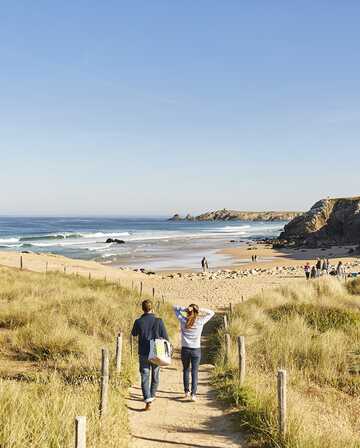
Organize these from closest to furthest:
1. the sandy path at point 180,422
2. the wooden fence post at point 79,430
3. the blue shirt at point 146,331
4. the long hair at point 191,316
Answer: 1. the wooden fence post at point 79,430
2. the sandy path at point 180,422
3. the blue shirt at point 146,331
4. the long hair at point 191,316

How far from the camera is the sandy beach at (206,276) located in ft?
92.1

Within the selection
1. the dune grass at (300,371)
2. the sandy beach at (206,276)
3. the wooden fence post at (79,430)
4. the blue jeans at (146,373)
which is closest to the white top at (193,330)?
the blue jeans at (146,373)

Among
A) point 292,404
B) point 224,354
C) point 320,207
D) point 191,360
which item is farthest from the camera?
point 320,207

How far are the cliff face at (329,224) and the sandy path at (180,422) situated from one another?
2355 inches

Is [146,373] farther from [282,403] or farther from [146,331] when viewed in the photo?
[282,403]

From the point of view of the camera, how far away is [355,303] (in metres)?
18.9

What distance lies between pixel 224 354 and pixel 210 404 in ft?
9.30

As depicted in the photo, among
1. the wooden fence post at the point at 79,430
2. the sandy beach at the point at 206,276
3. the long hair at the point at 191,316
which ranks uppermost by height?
the long hair at the point at 191,316

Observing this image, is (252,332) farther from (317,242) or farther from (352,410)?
(317,242)

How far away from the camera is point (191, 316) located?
8586 mm

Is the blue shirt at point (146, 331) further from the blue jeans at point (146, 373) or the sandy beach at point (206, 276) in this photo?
the sandy beach at point (206, 276)

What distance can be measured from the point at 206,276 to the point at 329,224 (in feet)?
134

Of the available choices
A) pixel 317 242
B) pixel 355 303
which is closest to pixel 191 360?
pixel 355 303

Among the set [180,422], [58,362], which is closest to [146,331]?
[180,422]
